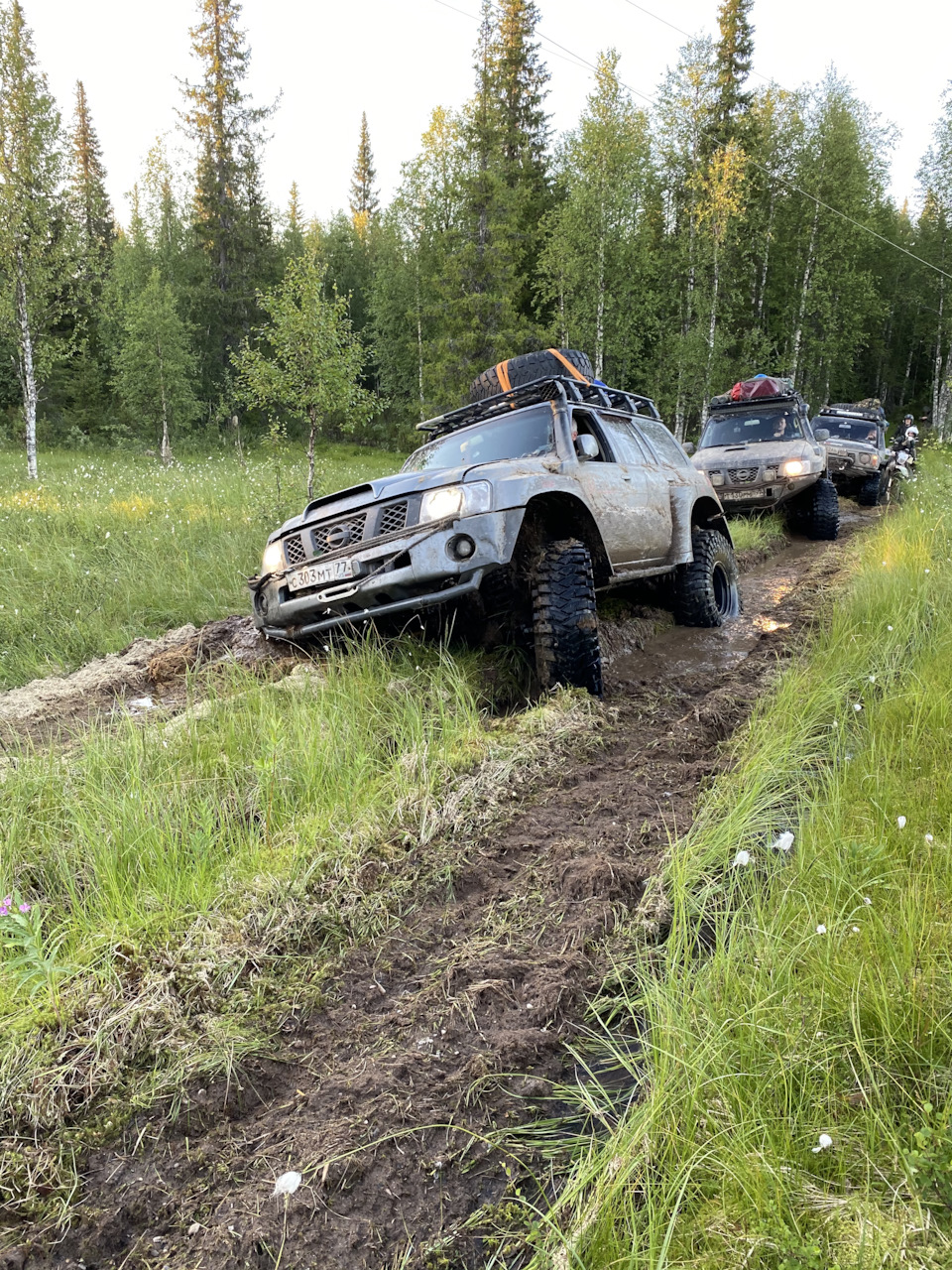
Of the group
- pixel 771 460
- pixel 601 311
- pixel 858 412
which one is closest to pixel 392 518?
pixel 771 460

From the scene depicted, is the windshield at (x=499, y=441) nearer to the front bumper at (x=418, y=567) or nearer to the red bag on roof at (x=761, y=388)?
the front bumper at (x=418, y=567)

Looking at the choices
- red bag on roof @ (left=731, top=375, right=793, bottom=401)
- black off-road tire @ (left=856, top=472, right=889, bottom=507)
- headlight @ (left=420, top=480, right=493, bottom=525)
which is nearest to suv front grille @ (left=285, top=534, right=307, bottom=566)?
headlight @ (left=420, top=480, right=493, bottom=525)

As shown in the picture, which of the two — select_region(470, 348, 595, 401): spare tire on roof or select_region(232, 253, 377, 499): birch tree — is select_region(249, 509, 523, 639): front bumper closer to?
select_region(470, 348, 595, 401): spare tire on roof

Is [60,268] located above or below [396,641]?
above

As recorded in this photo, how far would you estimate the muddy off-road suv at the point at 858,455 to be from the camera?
44.9ft

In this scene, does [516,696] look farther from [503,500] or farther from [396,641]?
[503,500]

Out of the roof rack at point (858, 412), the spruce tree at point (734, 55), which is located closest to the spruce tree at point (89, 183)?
the spruce tree at point (734, 55)

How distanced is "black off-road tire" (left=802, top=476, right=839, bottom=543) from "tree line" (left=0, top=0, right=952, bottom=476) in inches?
415

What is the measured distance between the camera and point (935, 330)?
3253 centimetres

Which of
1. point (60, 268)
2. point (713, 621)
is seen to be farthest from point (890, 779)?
point (60, 268)

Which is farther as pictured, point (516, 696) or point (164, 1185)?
point (516, 696)

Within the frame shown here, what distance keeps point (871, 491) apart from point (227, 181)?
85.4 feet

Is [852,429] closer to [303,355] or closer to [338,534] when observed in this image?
[303,355]

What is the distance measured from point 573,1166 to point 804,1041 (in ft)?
1.81
